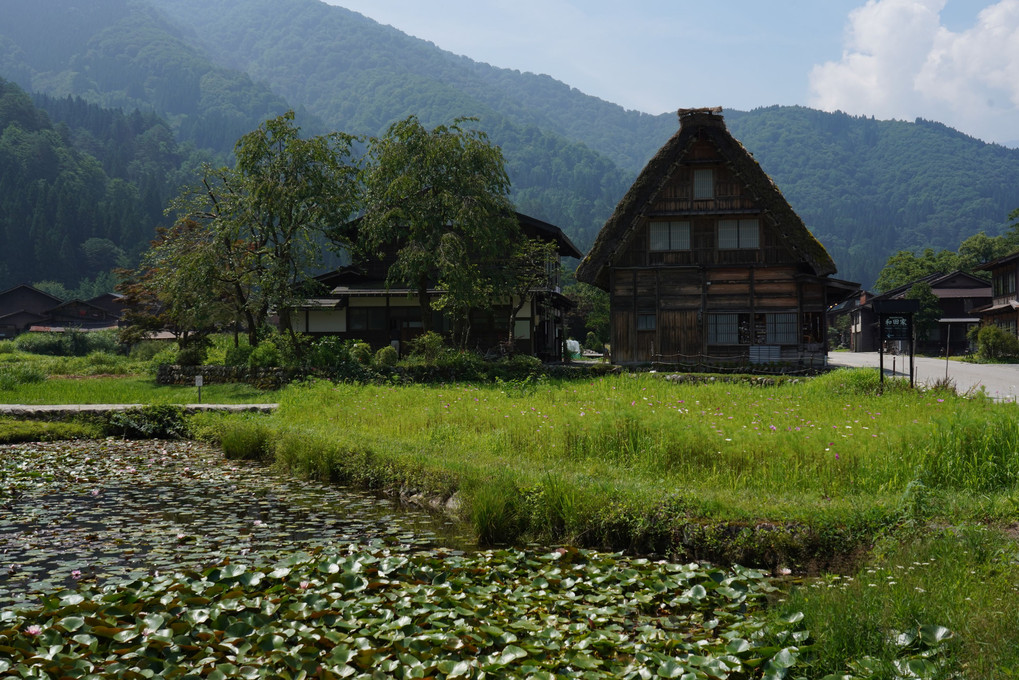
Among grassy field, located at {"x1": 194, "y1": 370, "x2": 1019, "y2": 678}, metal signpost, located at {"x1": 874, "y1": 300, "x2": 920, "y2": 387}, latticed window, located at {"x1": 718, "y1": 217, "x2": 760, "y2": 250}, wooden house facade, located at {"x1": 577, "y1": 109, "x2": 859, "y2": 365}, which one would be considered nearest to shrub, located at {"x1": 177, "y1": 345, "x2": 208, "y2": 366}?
grassy field, located at {"x1": 194, "y1": 370, "x2": 1019, "y2": 678}

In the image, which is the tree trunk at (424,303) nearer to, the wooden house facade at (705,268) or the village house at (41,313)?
the wooden house facade at (705,268)

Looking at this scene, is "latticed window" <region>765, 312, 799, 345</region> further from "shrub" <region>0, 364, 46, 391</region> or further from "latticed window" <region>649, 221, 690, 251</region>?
"shrub" <region>0, 364, 46, 391</region>

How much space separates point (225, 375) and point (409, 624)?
17.6 meters

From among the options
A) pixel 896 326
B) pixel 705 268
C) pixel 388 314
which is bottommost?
pixel 896 326

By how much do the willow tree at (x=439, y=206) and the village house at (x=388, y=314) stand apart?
375 cm

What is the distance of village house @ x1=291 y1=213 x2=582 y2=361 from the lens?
2942cm

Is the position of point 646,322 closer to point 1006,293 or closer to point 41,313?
point 1006,293

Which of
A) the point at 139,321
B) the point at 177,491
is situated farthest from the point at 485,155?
the point at 177,491

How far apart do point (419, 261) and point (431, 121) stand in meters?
149

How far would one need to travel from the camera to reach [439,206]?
2452 cm

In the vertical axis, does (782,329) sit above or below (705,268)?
below

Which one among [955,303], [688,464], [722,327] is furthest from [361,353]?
[955,303]

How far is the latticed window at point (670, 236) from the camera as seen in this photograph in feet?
79.5

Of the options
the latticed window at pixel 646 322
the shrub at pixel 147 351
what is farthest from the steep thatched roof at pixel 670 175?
the shrub at pixel 147 351
